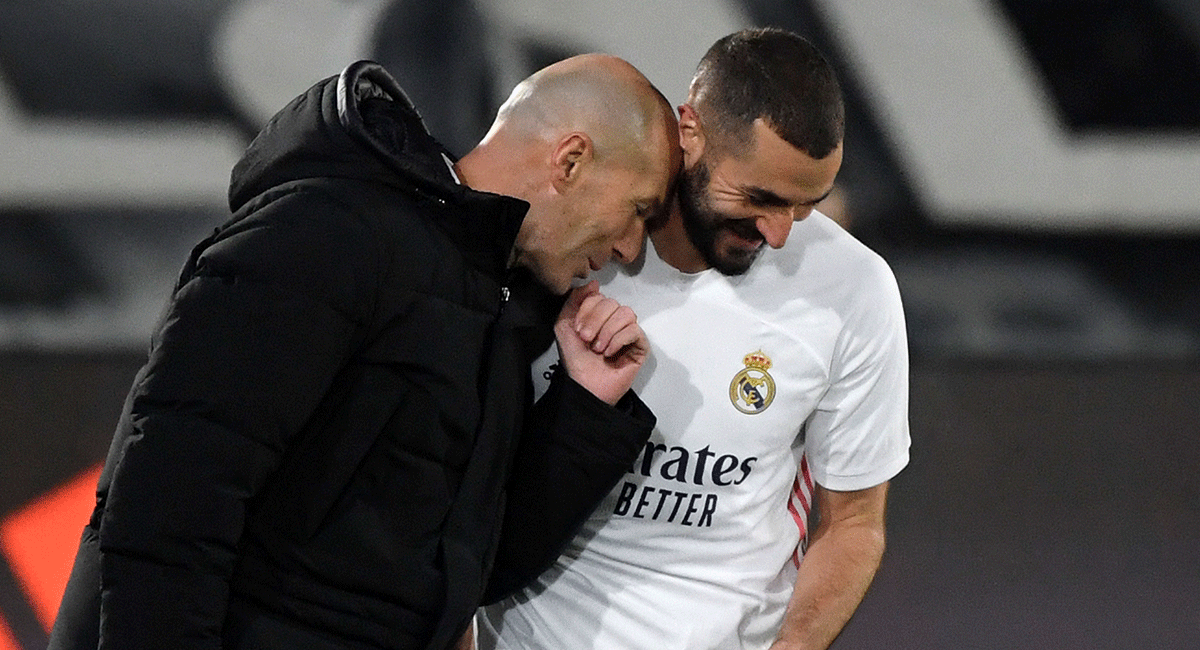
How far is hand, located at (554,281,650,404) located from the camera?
1.45m

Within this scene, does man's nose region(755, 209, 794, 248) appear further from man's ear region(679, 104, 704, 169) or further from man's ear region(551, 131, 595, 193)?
man's ear region(551, 131, 595, 193)

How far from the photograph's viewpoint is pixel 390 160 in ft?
4.07

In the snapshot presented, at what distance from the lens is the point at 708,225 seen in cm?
154

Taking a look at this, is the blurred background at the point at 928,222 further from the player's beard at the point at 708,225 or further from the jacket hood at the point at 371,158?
the jacket hood at the point at 371,158

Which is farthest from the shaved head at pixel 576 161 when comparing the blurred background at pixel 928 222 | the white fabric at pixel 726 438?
the blurred background at pixel 928 222

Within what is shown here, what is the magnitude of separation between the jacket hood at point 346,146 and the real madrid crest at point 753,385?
488 mm

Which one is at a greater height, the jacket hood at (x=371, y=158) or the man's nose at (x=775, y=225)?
the man's nose at (x=775, y=225)

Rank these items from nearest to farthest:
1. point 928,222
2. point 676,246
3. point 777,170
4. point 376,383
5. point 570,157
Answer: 1. point 376,383
2. point 570,157
3. point 777,170
4. point 676,246
5. point 928,222

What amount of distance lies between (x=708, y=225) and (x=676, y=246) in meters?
0.08

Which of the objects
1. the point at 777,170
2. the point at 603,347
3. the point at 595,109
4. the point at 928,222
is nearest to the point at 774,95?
the point at 777,170

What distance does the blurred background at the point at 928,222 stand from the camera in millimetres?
2701

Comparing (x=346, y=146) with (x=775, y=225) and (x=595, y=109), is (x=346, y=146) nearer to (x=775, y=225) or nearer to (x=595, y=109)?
(x=595, y=109)

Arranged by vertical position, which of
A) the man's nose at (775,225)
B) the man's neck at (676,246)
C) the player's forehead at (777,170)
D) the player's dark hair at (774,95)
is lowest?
the man's neck at (676,246)

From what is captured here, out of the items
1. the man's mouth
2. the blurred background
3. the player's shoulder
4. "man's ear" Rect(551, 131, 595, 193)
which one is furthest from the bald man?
the blurred background
